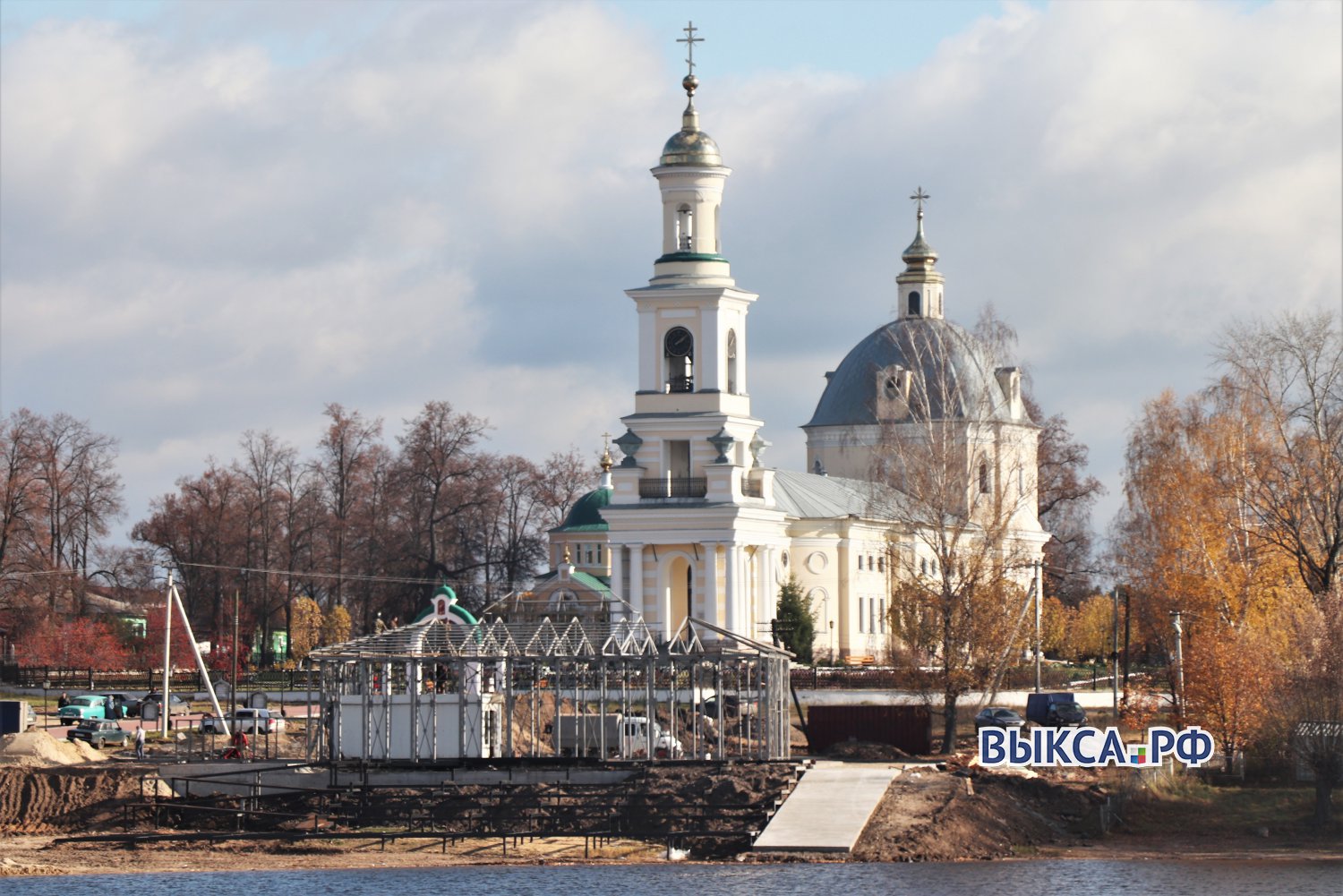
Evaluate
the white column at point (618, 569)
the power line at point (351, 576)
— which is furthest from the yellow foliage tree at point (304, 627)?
the white column at point (618, 569)

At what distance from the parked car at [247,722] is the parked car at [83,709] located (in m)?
5.12

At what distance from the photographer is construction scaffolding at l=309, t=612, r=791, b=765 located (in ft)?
183

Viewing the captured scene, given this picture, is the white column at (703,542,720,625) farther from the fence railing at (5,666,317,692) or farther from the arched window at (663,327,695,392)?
the fence railing at (5,666,317,692)

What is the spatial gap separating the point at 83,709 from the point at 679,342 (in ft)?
74.1

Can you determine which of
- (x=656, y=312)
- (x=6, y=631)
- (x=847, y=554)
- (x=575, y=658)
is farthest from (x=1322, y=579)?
(x=6, y=631)

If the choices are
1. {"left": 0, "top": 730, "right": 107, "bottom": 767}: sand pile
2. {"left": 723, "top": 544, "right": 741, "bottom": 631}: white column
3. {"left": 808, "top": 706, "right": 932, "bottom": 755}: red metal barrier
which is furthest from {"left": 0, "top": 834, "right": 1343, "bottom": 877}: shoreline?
{"left": 723, "top": 544, "right": 741, "bottom": 631}: white column

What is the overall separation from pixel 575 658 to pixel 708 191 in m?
28.3

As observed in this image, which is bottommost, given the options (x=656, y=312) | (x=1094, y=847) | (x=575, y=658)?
(x=1094, y=847)

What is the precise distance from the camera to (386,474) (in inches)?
4230

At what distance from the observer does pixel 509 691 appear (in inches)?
2210

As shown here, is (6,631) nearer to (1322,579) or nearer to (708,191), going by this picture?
(708,191)

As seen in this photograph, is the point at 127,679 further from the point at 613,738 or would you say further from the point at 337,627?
the point at 613,738

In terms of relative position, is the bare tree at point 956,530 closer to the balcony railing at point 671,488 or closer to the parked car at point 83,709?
the balcony railing at point 671,488

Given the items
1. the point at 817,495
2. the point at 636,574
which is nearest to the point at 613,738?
the point at 636,574
